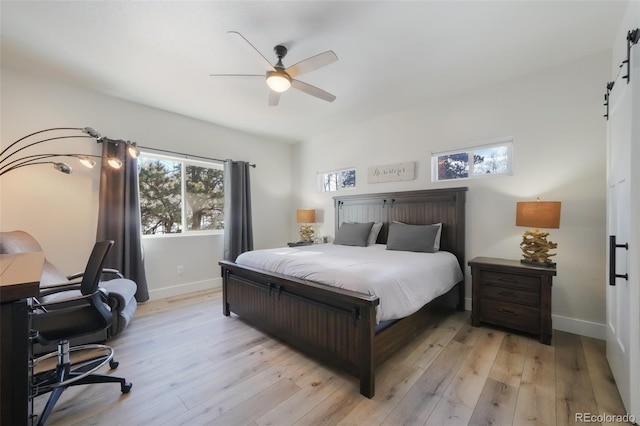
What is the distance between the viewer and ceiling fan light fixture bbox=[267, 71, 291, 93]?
208 centimetres

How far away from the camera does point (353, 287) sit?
73.9 inches

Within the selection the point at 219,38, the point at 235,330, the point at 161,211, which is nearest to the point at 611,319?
the point at 235,330

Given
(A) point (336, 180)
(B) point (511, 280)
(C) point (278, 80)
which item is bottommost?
(B) point (511, 280)

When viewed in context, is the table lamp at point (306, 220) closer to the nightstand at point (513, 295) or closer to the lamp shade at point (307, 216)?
the lamp shade at point (307, 216)

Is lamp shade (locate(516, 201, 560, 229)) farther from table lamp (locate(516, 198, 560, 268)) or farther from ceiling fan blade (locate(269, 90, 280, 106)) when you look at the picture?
ceiling fan blade (locate(269, 90, 280, 106))

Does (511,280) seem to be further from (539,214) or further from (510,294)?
(539,214)

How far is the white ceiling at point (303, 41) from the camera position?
1940 millimetres

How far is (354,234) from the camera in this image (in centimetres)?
388

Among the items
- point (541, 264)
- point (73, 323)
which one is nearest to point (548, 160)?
point (541, 264)

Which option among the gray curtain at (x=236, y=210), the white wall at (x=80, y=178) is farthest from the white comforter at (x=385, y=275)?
the white wall at (x=80, y=178)

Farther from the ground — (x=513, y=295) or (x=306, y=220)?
(x=306, y=220)

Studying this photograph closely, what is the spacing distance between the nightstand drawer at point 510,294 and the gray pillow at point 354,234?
157 centimetres

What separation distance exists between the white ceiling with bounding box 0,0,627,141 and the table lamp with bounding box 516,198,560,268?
150 centimetres

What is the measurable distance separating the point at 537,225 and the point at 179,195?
4.67 metres
